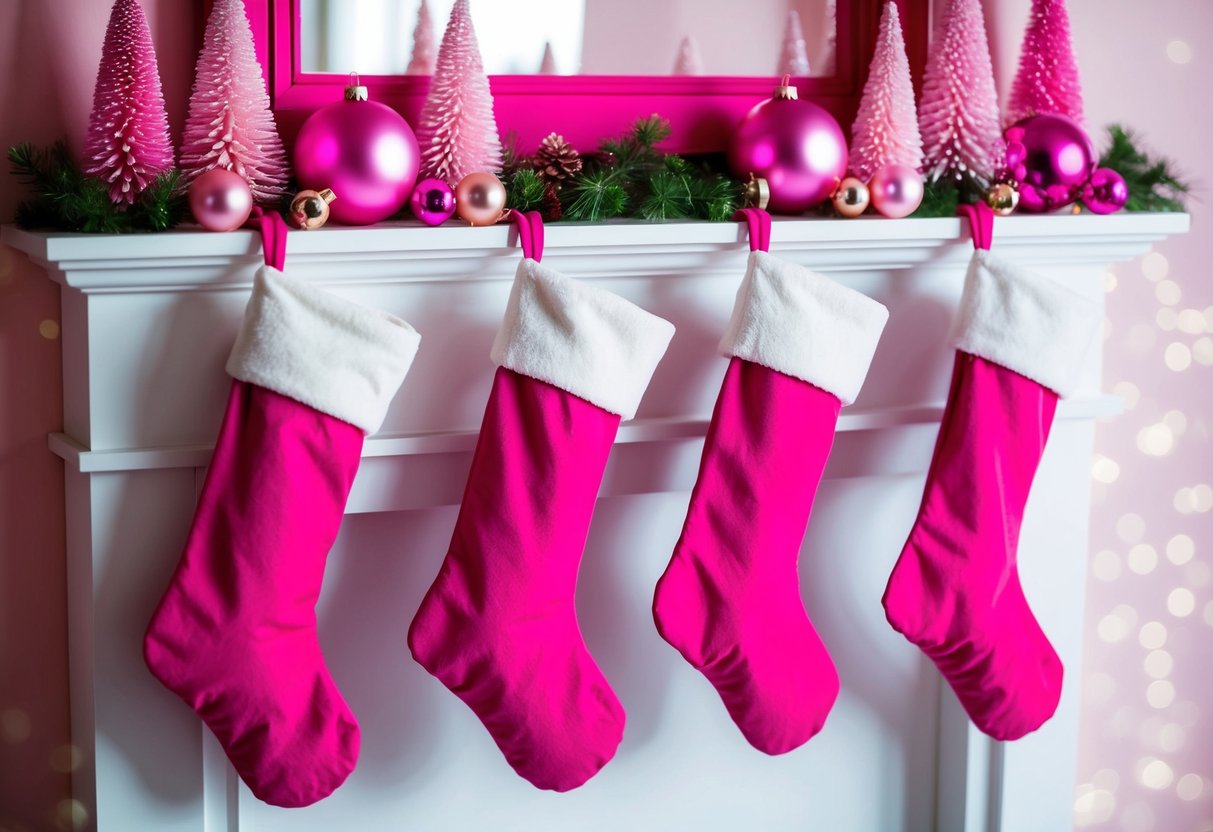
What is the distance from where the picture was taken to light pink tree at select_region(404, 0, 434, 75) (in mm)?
1338

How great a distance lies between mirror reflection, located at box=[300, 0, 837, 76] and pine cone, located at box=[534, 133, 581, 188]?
4.4 inches

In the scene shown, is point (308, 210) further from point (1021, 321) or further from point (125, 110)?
point (1021, 321)

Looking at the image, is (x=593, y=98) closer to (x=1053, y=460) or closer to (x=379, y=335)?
(x=379, y=335)

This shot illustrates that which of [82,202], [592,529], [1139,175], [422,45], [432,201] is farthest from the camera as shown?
[1139,175]

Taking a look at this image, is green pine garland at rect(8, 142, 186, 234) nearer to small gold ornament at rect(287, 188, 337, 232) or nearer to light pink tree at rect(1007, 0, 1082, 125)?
small gold ornament at rect(287, 188, 337, 232)

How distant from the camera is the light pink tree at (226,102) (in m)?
1.20

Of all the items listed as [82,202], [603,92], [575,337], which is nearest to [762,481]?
[575,337]

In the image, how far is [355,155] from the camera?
1213 mm

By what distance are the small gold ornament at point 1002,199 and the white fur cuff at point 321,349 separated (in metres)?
0.73

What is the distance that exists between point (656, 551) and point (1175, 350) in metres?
0.91

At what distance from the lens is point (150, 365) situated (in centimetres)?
119

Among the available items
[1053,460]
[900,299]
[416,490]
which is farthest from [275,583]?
[1053,460]

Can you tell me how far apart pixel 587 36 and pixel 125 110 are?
0.55 meters

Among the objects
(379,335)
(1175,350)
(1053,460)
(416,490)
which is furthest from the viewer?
(1175,350)
